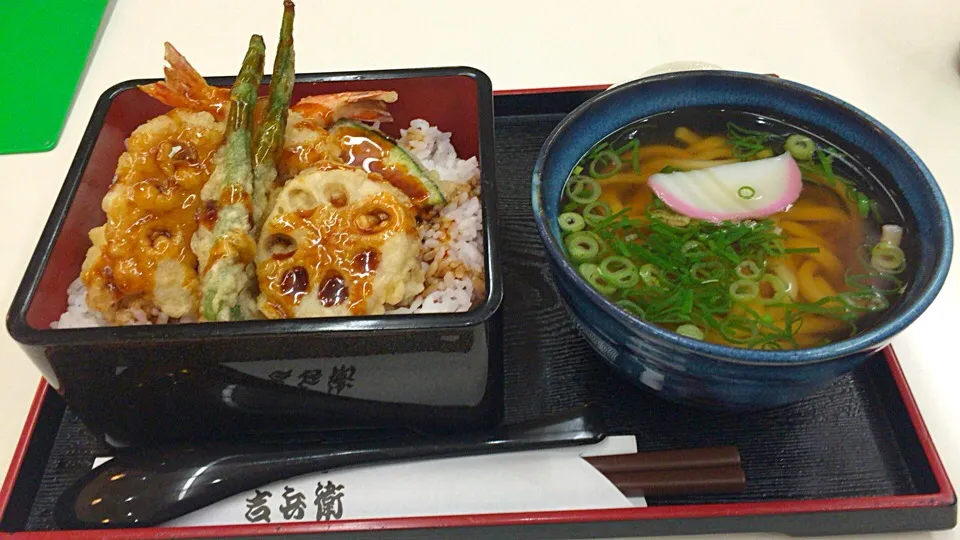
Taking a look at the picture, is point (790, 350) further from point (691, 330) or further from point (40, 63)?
point (40, 63)

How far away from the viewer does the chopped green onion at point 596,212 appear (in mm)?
1212

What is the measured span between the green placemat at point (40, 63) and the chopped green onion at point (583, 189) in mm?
1400

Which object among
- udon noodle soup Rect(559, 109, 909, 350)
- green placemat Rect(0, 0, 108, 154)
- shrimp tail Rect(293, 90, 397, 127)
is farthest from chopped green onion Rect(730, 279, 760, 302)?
green placemat Rect(0, 0, 108, 154)

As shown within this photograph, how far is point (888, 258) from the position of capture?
113cm

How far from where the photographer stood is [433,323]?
0.99 m

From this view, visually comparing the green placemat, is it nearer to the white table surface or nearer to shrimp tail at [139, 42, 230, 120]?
the white table surface

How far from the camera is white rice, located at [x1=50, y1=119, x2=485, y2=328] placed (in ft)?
3.85

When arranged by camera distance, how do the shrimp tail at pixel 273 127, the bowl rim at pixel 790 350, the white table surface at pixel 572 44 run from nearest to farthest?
the bowl rim at pixel 790 350 → the shrimp tail at pixel 273 127 → the white table surface at pixel 572 44

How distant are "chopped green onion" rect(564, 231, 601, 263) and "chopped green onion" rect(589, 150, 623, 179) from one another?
150 millimetres

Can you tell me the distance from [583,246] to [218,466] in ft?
2.24

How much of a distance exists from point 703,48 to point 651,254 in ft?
3.78

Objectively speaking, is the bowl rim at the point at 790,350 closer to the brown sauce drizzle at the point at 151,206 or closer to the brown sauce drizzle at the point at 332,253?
the brown sauce drizzle at the point at 332,253

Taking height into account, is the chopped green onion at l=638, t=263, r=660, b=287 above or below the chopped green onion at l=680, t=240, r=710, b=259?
below

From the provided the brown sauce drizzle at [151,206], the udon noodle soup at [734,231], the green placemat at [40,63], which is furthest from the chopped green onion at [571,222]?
the green placemat at [40,63]
